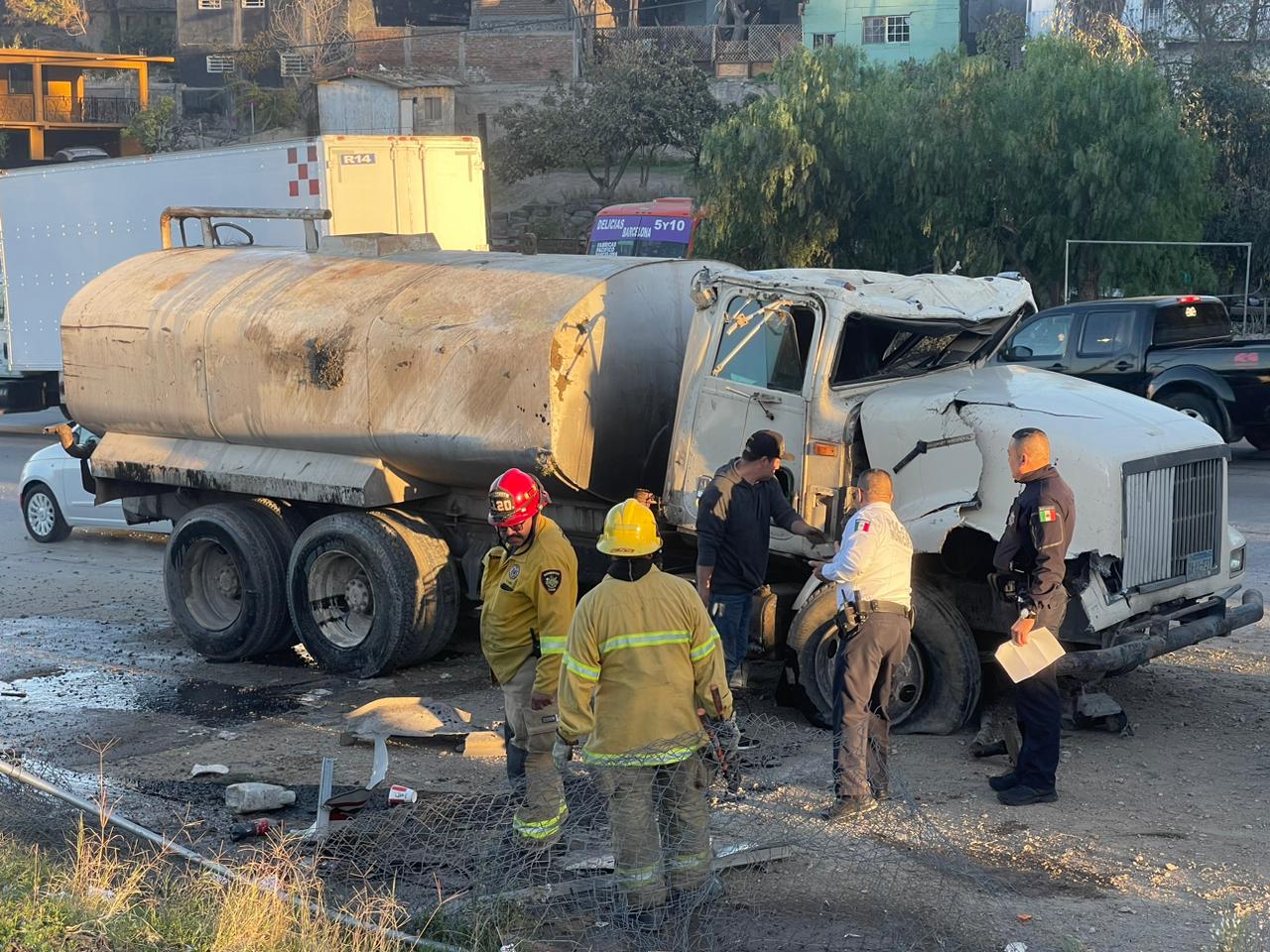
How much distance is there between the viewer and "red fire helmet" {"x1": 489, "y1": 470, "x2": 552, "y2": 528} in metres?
6.64

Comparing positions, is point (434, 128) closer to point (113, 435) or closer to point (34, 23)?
point (34, 23)

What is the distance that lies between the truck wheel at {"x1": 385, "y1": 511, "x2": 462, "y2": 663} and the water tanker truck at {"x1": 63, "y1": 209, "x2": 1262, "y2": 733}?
0.02 metres

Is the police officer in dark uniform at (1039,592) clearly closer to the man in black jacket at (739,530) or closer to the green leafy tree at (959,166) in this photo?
the man in black jacket at (739,530)

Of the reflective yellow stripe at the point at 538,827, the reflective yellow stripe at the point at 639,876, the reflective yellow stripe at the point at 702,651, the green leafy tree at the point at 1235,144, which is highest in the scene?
the green leafy tree at the point at 1235,144

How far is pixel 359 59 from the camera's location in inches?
2124

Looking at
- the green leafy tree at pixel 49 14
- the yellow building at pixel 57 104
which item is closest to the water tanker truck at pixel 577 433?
the yellow building at pixel 57 104

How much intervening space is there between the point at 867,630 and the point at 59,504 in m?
10.9

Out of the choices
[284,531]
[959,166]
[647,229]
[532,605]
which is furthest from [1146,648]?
[647,229]

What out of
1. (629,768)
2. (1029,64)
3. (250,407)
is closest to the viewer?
(629,768)

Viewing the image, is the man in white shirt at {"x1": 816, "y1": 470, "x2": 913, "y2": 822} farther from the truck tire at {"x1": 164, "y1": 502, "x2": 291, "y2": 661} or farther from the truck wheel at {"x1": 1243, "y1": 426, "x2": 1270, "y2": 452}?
the truck wheel at {"x1": 1243, "y1": 426, "x2": 1270, "y2": 452}

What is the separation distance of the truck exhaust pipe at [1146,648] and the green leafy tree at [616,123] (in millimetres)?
33564

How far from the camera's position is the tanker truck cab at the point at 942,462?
779cm

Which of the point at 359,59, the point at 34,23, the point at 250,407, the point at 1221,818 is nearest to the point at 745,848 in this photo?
the point at 1221,818

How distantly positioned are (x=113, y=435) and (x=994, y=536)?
23.6 feet
